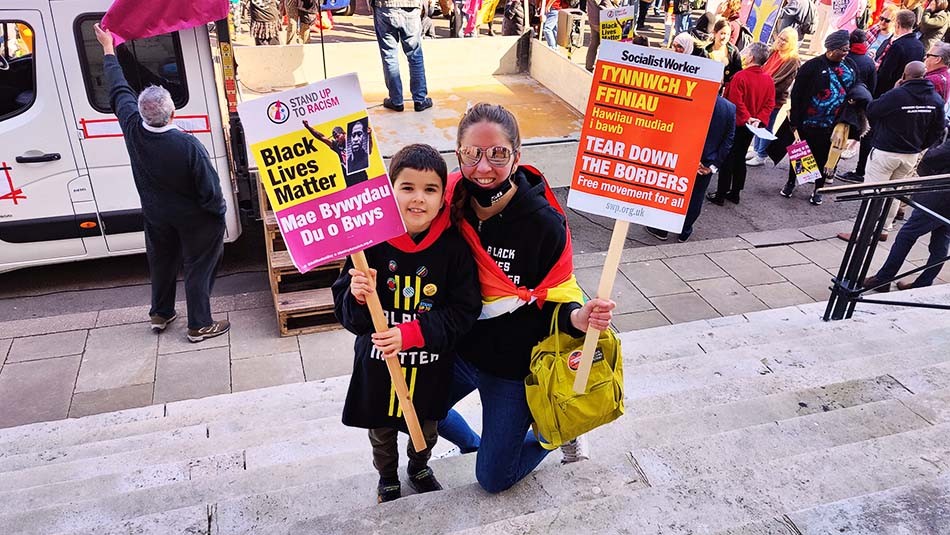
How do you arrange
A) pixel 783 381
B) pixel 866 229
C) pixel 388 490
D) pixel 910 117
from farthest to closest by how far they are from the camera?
pixel 910 117 → pixel 866 229 → pixel 783 381 → pixel 388 490

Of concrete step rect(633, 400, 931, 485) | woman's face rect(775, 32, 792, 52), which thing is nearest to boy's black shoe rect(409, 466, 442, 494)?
concrete step rect(633, 400, 931, 485)

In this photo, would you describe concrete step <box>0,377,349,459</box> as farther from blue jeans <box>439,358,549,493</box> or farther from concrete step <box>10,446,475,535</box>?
blue jeans <box>439,358,549,493</box>

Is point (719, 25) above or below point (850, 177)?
above

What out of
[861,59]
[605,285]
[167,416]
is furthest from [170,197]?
[861,59]

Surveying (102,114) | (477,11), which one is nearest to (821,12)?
(477,11)

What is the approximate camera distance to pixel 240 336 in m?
5.41

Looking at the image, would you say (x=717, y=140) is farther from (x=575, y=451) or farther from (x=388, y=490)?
(x=388, y=490)

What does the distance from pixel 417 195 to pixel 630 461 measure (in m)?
1.50

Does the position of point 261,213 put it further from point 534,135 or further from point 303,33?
point 303,33

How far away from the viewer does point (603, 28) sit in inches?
322

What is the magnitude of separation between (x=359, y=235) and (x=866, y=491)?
7.23 feet

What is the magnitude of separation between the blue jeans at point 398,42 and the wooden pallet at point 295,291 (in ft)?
8.17

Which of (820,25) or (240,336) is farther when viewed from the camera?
(820,25)

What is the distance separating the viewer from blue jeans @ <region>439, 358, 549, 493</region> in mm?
2760
